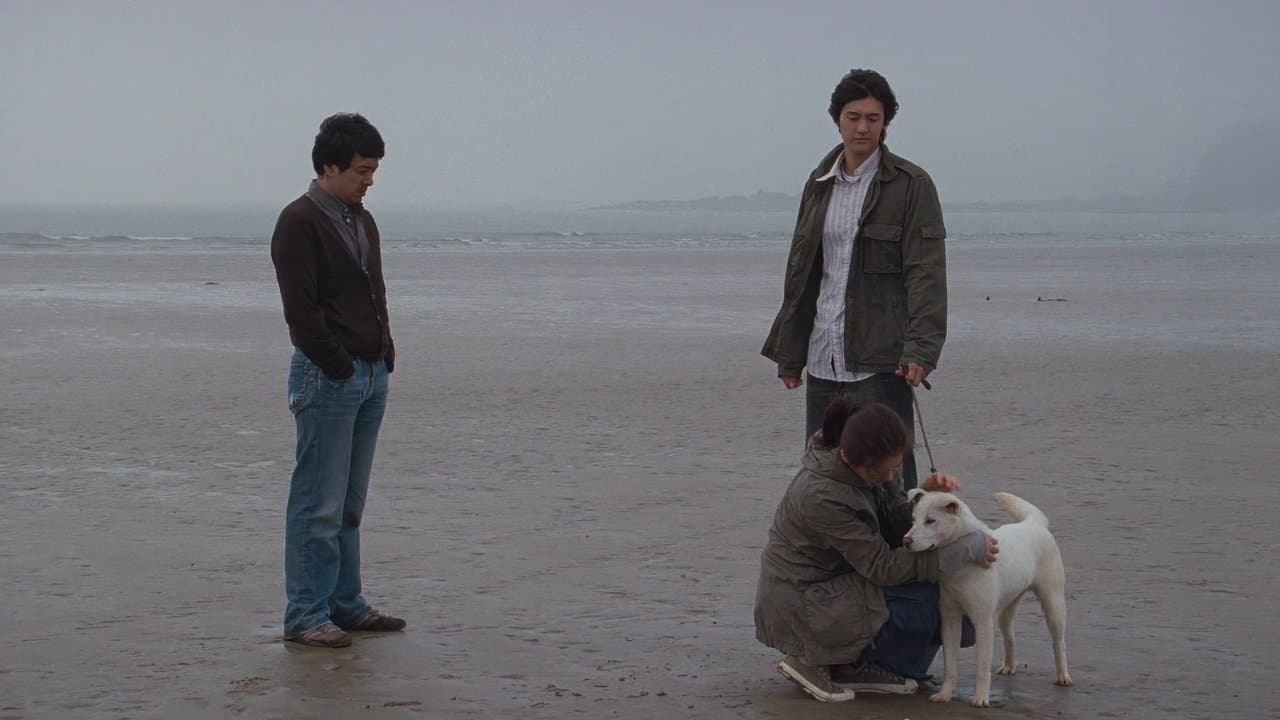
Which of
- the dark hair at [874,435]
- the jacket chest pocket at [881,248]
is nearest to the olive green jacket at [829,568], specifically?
the dark hair at [874,435]

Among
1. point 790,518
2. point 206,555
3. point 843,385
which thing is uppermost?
point 843,385

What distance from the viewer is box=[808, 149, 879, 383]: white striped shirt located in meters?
5.42

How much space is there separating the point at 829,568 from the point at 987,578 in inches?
21.6

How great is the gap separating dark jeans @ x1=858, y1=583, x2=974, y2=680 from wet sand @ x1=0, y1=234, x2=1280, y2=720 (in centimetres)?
16

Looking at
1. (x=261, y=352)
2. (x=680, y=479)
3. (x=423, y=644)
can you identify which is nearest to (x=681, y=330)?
(x=261, y=352)

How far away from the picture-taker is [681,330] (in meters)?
19.6

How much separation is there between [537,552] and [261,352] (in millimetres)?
9890

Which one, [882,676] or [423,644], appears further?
[423,644]

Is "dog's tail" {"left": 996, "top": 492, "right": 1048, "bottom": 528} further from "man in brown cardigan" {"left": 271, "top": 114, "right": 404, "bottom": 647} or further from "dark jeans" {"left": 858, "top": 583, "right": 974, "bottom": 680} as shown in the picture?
"man in brown cardigan" {"left": 271, "top": 114, "right": 404, "bottom": 647}

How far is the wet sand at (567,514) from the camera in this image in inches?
203

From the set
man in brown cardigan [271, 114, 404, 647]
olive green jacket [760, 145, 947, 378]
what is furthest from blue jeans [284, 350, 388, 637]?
olive green jacket [760, 145, 947, 378]

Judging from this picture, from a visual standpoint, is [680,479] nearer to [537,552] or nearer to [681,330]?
[537,552]

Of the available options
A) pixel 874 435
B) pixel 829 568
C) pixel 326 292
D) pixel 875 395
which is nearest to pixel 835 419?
pixel 874 435

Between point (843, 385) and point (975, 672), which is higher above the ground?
point (843, 385)
